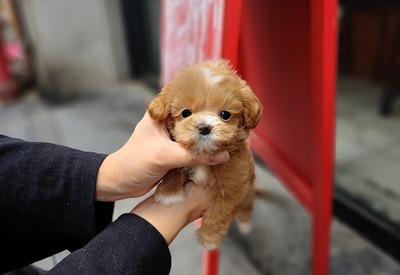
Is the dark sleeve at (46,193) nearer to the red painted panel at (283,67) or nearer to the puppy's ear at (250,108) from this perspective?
the puppy's ear at (250,108)

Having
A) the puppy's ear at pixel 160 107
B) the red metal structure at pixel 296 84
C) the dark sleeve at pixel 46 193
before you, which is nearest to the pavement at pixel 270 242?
the red metal structure at pixel 296 84

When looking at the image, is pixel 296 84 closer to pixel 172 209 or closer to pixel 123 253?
pixel 172 209

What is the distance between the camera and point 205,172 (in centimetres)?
58

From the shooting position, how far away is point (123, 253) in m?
0.55

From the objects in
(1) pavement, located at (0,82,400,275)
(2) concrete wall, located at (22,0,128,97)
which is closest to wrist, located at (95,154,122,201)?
(1) pavement, located at (0,82,400,275)

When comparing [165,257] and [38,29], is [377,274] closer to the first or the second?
[165,257]

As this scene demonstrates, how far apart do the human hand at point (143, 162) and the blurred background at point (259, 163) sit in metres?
0.10

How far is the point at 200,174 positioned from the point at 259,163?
0.73 m

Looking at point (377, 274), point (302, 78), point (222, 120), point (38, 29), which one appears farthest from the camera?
point (38, 29)

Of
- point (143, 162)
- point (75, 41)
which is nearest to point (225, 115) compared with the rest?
point (143, 162)

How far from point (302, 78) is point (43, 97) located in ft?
7.76

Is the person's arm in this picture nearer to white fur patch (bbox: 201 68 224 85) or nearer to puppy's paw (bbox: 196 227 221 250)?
puppy's paw (bbox: 196 227 221 250)

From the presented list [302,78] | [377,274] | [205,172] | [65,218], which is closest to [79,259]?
[65,218]

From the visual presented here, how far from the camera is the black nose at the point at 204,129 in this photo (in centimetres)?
49
